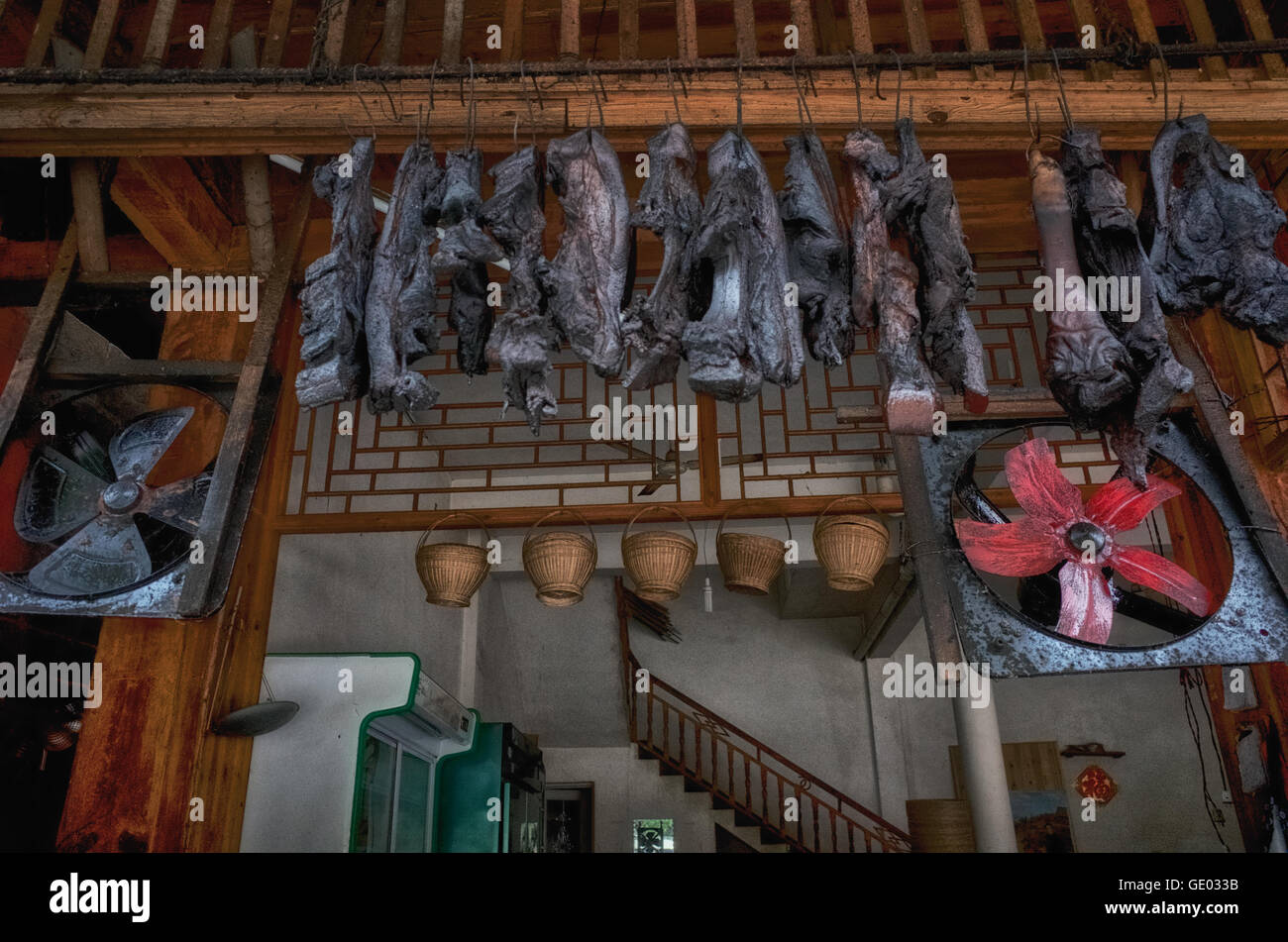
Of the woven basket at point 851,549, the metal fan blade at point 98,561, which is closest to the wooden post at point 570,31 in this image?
the metal fan blade at point 98,561

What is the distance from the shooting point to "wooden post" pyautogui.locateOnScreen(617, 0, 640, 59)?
2.56 metres

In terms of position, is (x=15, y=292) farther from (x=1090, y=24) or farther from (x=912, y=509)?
(x=1090, y=24)

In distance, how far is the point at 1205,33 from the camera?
8.68ft

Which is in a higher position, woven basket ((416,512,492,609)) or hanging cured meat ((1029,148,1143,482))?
woven basket ((416,512,492,609))

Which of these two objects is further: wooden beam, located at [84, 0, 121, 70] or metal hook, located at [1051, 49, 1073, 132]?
wooden beam, located at [84, 0, 121, 70]

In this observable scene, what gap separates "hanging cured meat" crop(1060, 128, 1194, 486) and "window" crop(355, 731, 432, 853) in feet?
11.9

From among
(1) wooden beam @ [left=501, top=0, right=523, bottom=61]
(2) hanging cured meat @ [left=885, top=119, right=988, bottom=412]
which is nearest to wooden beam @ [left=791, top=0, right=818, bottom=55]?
(2) hanging cured meat @ [left=885, top=119, right=988, bottom=412]

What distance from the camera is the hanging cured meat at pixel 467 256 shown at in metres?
1.99

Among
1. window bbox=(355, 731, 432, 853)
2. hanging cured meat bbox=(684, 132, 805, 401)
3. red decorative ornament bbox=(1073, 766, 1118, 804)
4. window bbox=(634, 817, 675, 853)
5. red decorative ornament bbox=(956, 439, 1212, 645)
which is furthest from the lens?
red decorative ornament bbox=(1073, 766, 1118, 804)

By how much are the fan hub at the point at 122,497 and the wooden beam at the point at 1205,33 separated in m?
3.31

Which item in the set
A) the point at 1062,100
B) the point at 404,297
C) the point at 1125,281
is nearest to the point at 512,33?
the point at 404,297

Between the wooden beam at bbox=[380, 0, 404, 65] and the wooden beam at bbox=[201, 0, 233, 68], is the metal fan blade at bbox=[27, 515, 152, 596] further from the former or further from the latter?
the wooden beam at bbox=[380, 0, 404, 65]

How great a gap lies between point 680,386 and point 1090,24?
741 cm
